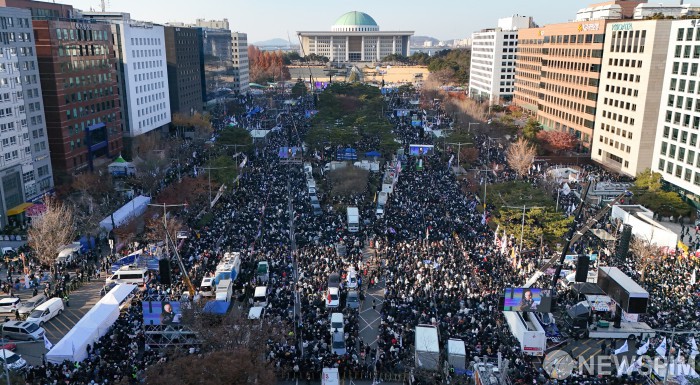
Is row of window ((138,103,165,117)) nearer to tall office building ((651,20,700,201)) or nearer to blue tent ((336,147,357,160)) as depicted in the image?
blue tent ((336,147,357,160))

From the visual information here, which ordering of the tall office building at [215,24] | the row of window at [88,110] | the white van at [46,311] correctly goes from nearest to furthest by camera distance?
the white van at [46,311], the row of window at [88,110], the tall office building at [215,24]

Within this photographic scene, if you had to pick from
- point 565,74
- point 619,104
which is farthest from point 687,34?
point 565,74

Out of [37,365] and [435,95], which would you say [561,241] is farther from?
[435,95]

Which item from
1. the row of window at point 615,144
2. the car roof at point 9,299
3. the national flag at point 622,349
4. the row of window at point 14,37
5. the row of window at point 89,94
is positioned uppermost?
the row of window at point 14,37

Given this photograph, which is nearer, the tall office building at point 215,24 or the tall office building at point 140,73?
the tall office building at point 140,73

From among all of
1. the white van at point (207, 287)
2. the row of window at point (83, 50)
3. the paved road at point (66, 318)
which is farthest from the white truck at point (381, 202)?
the row of window at point (83, 50)

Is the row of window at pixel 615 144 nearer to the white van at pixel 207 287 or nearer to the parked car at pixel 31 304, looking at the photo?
the white van at pixel 207 287

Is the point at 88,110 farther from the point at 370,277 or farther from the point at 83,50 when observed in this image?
the point at 370,277
